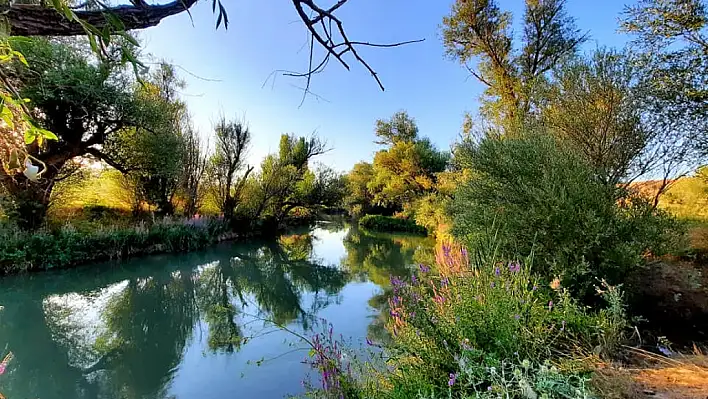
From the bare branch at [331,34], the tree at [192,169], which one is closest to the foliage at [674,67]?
the bare branch at [331,34]

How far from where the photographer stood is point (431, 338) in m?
2.28

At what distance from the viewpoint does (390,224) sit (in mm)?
24609

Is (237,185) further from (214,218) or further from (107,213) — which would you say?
(107,213)

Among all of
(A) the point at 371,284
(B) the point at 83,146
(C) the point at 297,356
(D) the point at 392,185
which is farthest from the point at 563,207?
(D) the point at 392,185

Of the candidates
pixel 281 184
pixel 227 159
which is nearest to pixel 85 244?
pixel 227 159

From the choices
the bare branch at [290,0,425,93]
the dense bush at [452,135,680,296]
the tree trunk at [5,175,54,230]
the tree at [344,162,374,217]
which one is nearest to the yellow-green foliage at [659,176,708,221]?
the dense bush at [452,135,680,296]

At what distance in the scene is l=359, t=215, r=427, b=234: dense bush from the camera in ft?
73.2

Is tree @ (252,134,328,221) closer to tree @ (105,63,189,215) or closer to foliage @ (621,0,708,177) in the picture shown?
tree @ (105,63,189,215)

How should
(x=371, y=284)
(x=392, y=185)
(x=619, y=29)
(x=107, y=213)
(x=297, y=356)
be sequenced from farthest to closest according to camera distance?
1. (x=392, y=185)
2. (x=107, y=213)
3. (x=371, y=284)
4. (x=619, y=29)
5. (x=297, y=356)

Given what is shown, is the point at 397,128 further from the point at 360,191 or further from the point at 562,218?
the point at 562,218

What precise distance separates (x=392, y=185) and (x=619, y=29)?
16.8m

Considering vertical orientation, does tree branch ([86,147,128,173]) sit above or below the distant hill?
above

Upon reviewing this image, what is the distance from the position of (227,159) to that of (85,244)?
788 cm

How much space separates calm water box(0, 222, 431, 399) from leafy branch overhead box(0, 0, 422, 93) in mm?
3407
